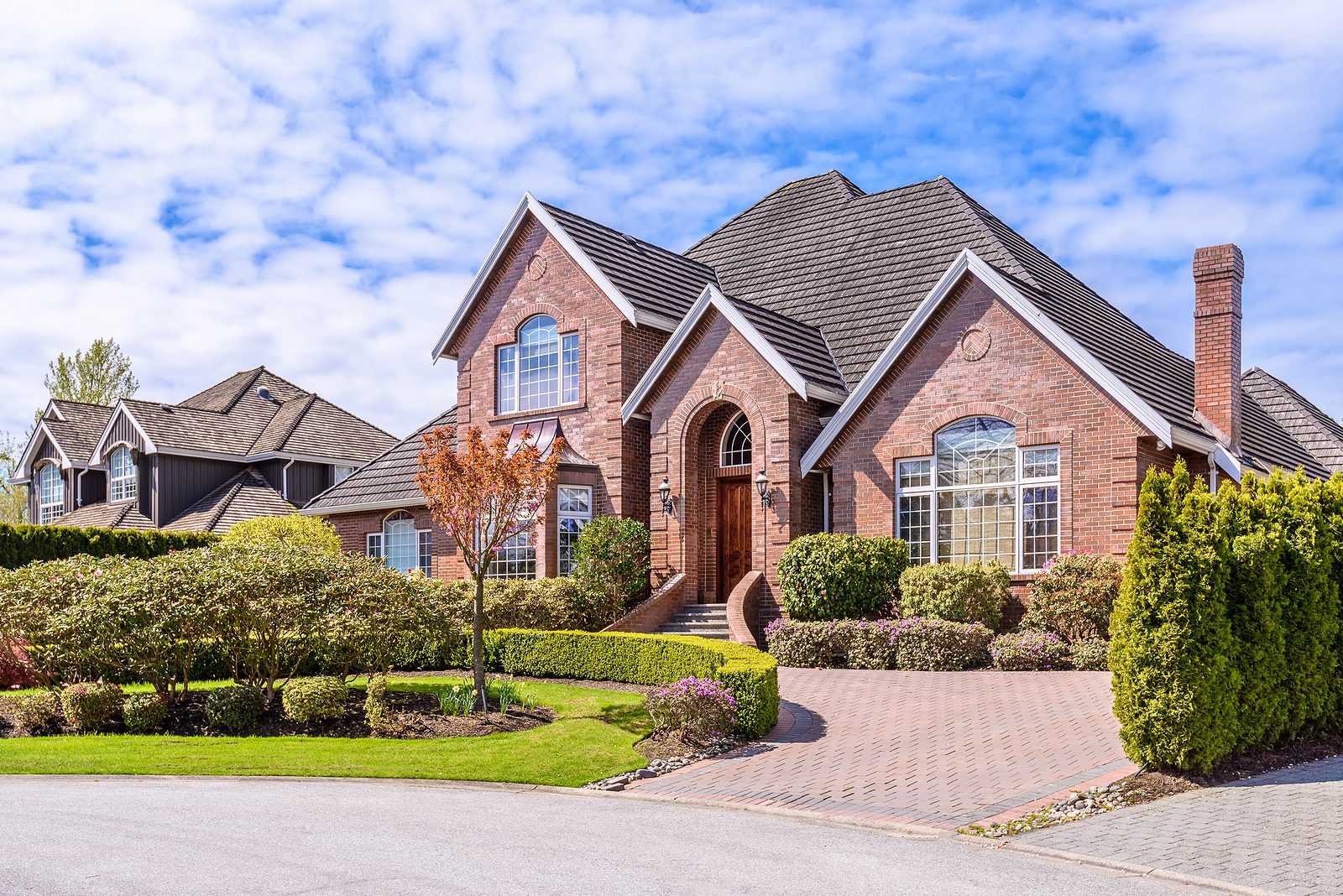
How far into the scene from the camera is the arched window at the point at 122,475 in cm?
3975

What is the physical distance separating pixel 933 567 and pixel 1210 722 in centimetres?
896

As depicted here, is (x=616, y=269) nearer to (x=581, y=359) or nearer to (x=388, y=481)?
(x=581, y=359)

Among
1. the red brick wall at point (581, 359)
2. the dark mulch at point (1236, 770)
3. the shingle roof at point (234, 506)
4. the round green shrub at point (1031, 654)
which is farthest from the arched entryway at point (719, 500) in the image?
the shingle roof at point (234, 506)

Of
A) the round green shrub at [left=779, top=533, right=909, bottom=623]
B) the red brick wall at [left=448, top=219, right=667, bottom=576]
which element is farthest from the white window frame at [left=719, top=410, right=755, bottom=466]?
the round green shrub at [left=779, top=533, right=909, bottom=623]

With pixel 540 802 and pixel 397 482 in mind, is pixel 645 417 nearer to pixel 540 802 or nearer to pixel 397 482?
pixel 397 482

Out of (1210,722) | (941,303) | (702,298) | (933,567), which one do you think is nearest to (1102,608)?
(933,567)

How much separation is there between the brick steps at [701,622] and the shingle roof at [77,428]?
1118 inches

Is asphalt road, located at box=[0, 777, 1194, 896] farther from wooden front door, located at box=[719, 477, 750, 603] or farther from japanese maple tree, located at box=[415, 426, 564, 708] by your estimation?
wooden front door, located at box=[719, 477, 750, 603]

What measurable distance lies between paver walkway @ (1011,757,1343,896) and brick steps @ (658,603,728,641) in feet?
40.5

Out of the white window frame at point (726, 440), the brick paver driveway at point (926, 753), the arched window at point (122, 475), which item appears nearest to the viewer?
the brick paver driveway at point (926, 753)

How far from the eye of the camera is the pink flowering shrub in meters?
13.1

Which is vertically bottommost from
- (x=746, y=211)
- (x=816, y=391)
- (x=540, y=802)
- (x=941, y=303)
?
(x=540, y=802)

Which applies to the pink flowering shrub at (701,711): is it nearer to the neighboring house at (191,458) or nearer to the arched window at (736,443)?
the arched window at (736,443)

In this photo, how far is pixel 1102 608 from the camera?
58.4 feet
